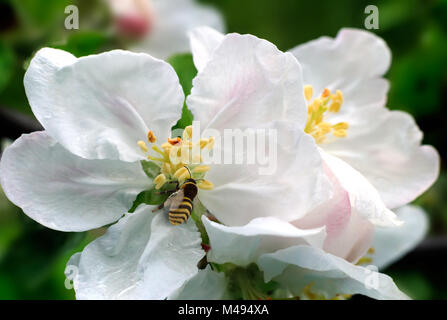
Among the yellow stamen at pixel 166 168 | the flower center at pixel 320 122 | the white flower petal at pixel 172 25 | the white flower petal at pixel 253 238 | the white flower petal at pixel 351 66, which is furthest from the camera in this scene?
the white flower petal at pixel 172 25

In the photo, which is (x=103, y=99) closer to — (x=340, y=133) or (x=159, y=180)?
(x=159, y=180)

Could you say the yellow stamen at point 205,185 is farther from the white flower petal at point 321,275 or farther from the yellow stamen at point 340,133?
the yellow stamen at point 340,133

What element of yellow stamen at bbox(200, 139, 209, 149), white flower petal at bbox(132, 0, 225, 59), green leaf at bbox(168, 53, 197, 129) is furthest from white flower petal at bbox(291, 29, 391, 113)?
white flower petal at bbox(132, 0, 225, 59)

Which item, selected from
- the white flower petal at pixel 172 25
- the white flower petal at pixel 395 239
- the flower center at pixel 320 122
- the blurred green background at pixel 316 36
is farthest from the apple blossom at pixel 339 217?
the white flower petal at pixel 172 25

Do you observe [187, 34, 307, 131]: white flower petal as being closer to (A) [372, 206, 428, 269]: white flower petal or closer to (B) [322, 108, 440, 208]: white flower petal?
(B) [322, 108, 440, 208]: white flower petal

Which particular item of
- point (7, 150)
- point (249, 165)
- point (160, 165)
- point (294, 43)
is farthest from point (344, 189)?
point (294, 43)

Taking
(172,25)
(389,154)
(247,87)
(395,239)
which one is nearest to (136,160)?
(247,87)

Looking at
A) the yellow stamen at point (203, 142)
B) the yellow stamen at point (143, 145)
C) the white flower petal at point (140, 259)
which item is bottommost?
the white flower petal at point (140, 259)
